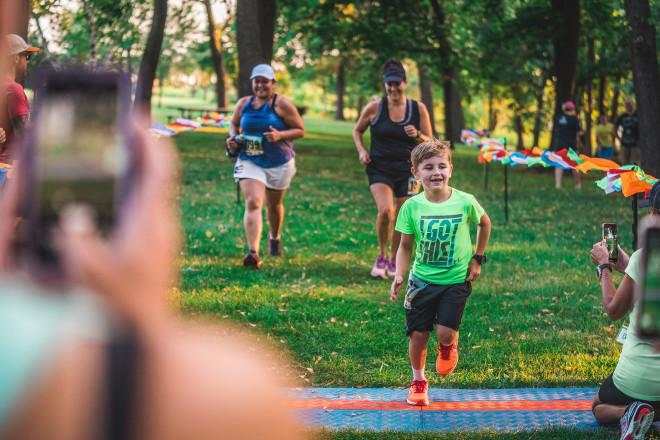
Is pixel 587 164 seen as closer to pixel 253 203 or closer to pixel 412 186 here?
pixel 412 186

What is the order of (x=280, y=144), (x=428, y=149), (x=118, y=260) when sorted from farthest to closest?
(x=280, y=144) → (x=428, y=149) → (x=118, y=260)

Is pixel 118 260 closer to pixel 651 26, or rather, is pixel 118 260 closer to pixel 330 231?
pixel 330 231

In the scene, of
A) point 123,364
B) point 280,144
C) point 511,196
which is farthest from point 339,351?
point 511,196

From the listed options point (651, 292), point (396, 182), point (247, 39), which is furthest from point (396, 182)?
point (247, 39)

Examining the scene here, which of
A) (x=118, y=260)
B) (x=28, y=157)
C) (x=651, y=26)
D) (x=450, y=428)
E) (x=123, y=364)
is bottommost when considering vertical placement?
(x=450, y=428)

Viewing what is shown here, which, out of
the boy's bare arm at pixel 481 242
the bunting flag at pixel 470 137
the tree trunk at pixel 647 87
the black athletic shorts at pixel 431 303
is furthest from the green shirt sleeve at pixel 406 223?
the tree trunk at pixel 647 87

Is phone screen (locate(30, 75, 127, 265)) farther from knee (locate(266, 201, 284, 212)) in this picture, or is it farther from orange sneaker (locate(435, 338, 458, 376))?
knee (locate(266, 201, 284, 212))

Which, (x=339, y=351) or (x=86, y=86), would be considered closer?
(x=86, y=86)

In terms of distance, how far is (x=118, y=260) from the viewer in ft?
2.55

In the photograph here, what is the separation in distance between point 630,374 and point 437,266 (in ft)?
Result: 4.13

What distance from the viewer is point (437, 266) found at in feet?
15.7

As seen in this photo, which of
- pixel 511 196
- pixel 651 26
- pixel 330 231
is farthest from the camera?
pixel 511 196

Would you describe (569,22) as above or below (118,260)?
above

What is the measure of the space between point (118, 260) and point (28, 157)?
0.16 m
